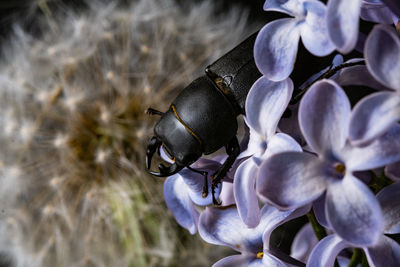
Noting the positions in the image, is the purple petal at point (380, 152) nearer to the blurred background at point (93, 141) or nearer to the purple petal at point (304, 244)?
the purple petal at point (304, 244)

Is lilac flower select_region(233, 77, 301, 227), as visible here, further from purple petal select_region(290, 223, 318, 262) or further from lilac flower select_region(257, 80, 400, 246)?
purple petal select_region(290, 223, 318, 262)

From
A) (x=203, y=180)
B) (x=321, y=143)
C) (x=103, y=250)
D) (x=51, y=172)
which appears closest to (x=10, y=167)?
(x=51, y=172)

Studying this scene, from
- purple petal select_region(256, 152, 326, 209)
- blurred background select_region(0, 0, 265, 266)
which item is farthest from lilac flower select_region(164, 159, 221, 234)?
blurred background select_region(0, 0, 265, 266)

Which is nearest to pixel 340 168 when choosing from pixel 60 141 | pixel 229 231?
pixel 229 231

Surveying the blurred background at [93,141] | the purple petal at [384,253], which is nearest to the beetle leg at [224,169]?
the purple petal at [384,253]

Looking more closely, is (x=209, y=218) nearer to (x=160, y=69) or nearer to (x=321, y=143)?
(x=321, y=143)
